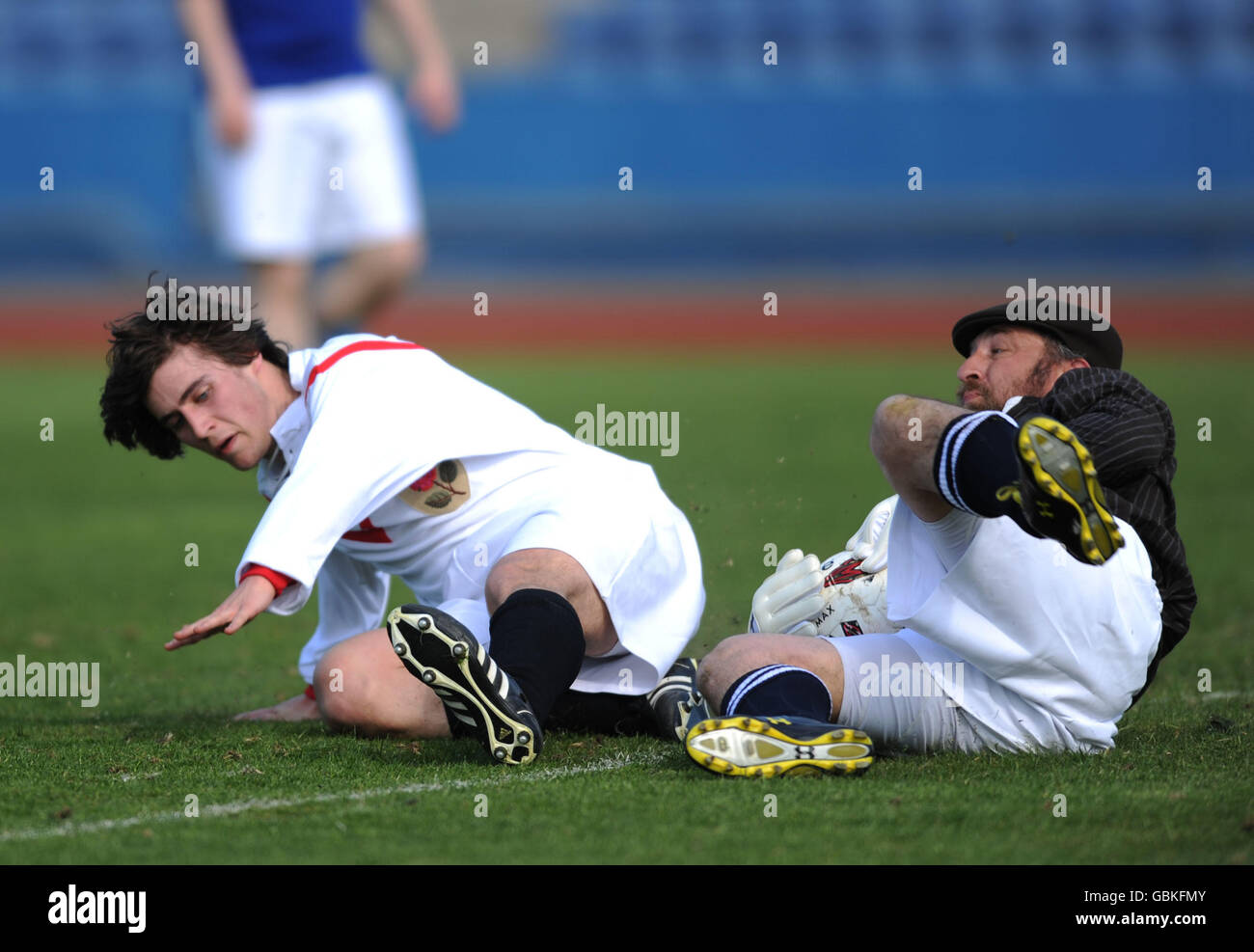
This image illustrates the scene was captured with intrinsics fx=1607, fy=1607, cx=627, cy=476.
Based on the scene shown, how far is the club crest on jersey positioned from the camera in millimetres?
3619

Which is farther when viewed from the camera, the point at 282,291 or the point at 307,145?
the point at 307,145

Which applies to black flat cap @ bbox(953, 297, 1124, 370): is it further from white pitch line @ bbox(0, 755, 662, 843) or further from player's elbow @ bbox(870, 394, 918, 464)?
white pitch line @ bbox(0, 755, 662, 843)

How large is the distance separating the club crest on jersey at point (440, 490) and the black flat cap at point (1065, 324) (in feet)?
3.77

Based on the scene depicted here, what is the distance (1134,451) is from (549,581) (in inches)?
46.6

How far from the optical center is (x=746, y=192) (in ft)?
66.6

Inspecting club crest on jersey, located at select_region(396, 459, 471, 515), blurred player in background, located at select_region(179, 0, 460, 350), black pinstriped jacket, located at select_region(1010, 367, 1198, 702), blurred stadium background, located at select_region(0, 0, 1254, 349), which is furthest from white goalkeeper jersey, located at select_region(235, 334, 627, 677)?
blurred stadium background, located at select_region(0, 0, 1254, 349)

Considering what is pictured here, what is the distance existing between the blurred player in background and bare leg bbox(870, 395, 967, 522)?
4645 mm

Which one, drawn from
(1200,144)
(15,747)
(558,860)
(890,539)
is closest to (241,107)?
(15,747)

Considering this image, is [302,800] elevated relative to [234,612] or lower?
lower

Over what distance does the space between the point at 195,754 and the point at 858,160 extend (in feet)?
57.1

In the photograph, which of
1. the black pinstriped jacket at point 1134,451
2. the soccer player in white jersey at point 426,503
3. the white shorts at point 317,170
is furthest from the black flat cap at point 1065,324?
the white shorts at point 317,170

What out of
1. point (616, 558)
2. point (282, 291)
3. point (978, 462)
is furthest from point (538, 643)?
point (282, 291)

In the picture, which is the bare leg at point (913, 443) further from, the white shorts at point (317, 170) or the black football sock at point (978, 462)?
the white shorts at point (317, 170)

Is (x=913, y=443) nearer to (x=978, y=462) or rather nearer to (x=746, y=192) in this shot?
(x=978, y=462)
